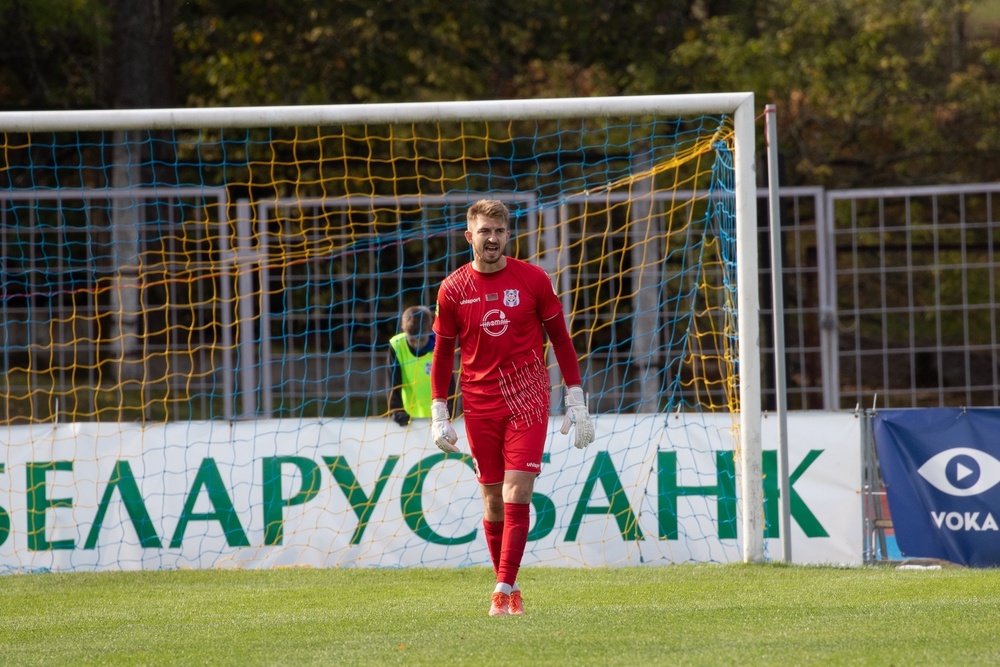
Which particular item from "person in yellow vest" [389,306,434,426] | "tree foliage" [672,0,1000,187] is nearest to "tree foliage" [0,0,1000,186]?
"tree foliage" [672,0,1000,187]

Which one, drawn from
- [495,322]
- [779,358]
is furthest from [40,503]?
[779,358]

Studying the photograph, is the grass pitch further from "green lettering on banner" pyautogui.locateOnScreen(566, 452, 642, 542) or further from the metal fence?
the metal fence

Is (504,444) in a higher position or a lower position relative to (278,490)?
higher

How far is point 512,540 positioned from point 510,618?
345 millimetres

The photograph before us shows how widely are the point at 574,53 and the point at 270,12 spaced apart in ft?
13.9

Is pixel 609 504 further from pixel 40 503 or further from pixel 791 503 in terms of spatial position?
pixel 40 503

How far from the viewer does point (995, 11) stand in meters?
20.9

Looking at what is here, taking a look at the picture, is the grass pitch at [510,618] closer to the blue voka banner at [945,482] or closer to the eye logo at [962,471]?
the blue voka banner at [945,482]

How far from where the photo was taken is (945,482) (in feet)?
24.7

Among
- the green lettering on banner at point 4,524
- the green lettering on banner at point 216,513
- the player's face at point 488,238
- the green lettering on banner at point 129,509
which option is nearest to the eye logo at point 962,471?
the player's face at point 488,238

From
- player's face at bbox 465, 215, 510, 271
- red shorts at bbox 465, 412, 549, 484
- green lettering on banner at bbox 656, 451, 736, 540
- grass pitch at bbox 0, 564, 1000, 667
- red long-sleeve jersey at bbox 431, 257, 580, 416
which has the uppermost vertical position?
player's face at bbox 465, 215, 510, 271

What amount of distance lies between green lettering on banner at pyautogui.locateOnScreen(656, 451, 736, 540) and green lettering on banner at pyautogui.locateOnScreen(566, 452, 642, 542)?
193mm

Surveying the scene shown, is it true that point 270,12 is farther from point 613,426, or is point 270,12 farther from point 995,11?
point 995,11

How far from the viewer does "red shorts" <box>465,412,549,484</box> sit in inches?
216
